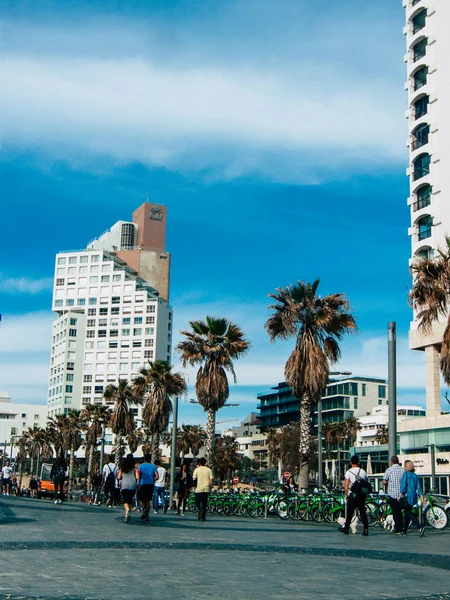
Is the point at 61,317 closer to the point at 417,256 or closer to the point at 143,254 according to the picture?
the point at 143,254

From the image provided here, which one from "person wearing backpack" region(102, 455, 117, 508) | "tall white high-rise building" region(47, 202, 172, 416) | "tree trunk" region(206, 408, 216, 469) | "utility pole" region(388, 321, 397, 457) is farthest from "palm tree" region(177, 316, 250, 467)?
"tall white high-rise building" region(47, 202, 172, 416)

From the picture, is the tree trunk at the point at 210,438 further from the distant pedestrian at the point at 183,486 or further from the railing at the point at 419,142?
the railing at the point at 419,142

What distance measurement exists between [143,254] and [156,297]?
13.1m

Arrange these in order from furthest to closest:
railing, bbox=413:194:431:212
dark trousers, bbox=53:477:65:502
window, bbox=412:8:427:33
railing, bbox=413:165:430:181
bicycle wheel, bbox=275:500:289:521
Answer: window, bbox=412:8:427:33 < railing, bbox=413:165:430:181 < railing, bbox=413:194:431:212 < dark trousers, bbox=53:477:65:502 < bicycle wheel, bbox=275:500:289:521

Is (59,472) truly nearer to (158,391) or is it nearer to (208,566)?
(208,566)

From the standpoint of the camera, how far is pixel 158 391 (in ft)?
185

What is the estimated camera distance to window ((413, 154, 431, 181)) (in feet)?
216

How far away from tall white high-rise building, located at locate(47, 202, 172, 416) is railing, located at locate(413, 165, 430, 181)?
3242 inches

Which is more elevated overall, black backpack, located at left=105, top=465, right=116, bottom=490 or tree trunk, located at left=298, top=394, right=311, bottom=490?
tree trunk, located at left=298, top=394, right=311, bottom=490

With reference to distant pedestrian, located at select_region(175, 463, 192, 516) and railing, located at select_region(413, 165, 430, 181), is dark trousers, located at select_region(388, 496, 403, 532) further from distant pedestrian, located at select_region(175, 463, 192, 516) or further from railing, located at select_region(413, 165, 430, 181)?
railing, located at select_region(413, 165, 430, 181)

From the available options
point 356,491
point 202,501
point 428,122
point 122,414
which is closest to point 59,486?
point 202,501

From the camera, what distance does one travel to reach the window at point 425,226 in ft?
212

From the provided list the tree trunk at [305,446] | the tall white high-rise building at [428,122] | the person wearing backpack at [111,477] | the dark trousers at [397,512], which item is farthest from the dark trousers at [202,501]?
the tall white high-rise building at [428,122]

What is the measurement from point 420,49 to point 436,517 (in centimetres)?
5687
